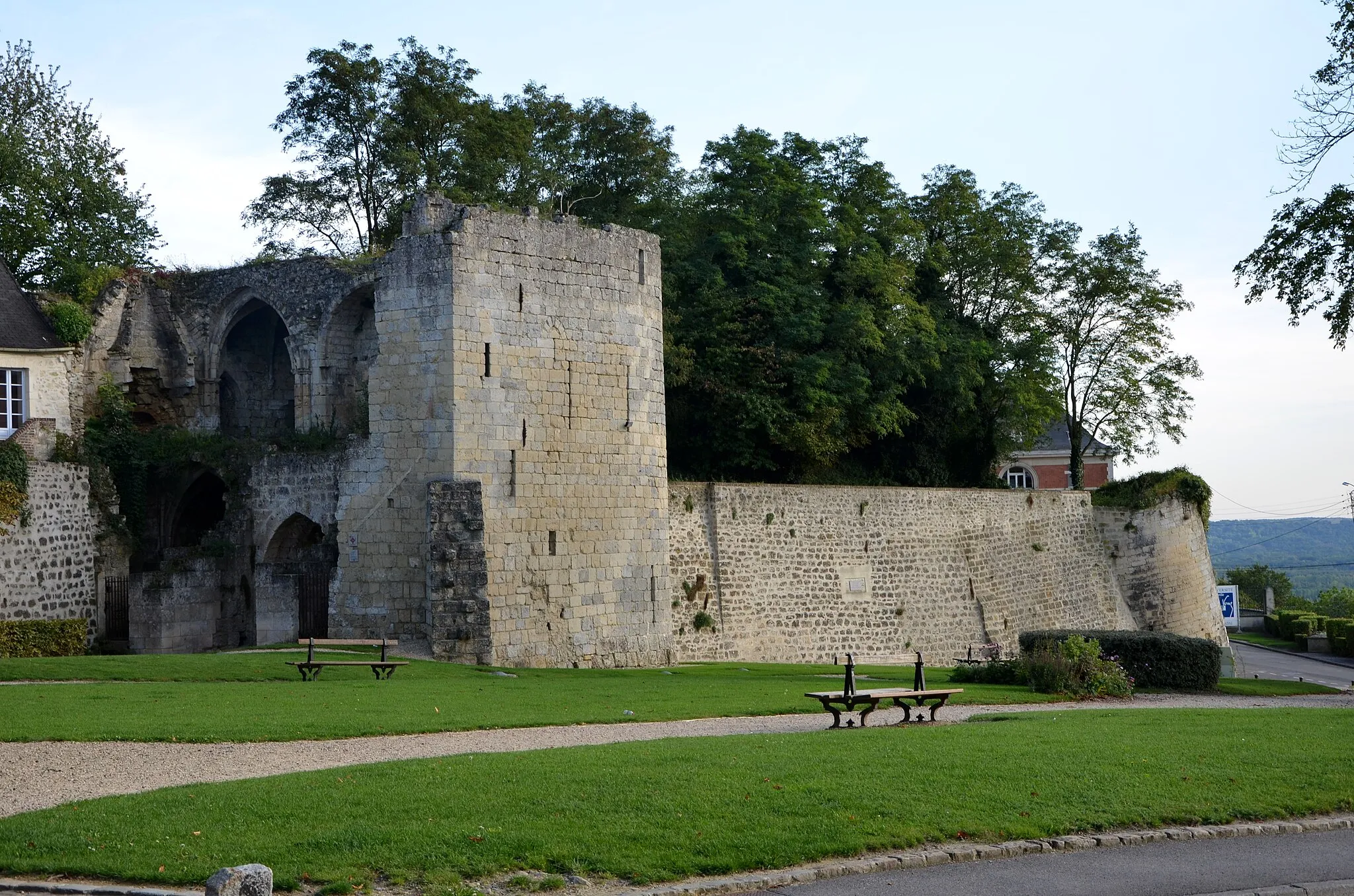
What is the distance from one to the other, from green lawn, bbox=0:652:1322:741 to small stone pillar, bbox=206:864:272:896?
253 inches

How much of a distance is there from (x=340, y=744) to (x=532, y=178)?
24.4 meters

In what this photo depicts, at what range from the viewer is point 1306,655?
46250mm

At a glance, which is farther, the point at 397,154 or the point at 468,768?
the point at 397,154

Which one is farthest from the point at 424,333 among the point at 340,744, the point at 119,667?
the point at 340,744

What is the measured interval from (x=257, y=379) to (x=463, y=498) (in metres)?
10.1

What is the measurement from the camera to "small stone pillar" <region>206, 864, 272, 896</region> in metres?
6.92

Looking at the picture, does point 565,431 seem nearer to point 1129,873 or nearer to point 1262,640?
point 1129,873

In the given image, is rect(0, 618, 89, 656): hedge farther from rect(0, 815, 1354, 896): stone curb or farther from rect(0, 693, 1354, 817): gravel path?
rect(0, 815, 1354, 896): stone curb

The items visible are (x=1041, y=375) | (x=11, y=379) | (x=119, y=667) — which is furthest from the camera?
(x=1041, y=375)

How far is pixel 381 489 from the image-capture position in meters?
23.5

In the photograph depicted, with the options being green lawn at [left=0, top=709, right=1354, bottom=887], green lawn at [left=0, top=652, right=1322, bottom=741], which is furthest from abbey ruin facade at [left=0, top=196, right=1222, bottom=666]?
green lawn at [left=0, top=709, right=1354, bottom=887]

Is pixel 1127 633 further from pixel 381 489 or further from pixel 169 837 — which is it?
pixel 169 837

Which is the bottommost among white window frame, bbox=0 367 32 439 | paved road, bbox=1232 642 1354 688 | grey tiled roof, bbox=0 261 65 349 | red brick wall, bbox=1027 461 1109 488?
paved road, bbox=1232 642 1354 688

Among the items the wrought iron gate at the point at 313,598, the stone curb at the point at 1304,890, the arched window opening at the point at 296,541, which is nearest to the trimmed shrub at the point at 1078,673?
the stone curb at the point at 1304,890
